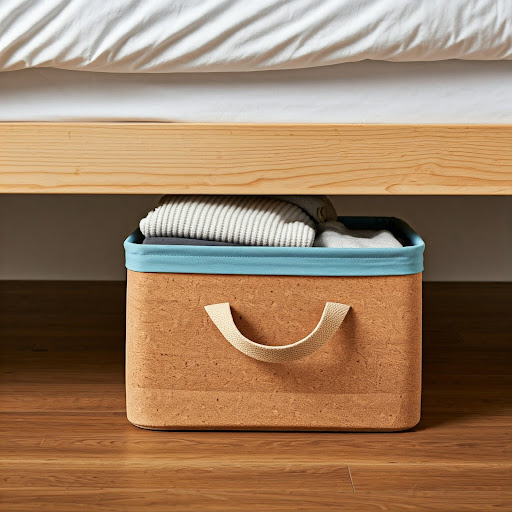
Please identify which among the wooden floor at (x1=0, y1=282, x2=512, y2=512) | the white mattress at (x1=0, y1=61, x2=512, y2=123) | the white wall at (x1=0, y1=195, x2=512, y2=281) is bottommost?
the wooden floor at (x1=0, y1=282, x2=512, y2=512)

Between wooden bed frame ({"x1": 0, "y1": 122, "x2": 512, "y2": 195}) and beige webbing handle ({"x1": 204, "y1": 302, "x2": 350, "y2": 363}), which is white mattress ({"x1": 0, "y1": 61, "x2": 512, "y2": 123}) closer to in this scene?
wooden bed frame ({"x1": 0, "y1": 122, "x2": 512, "y2": 195})

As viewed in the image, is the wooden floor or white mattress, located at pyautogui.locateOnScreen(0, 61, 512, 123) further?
white mattress, located at pyautogui.locateOnScreen(0, 61, 512, 123)

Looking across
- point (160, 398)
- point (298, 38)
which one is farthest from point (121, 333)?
point (298, 38)

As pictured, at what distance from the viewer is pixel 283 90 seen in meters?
0.94

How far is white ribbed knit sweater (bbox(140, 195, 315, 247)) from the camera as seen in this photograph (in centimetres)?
Answer: 93

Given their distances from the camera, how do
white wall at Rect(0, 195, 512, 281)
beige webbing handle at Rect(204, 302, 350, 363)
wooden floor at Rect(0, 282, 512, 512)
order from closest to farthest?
wooden floor at Rect(0, 282, 512, 512), beige webbing handle at Rect(204, 302, 350, 363), white wall at Rect(0, 195, 512, 281)

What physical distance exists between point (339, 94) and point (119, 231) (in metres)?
0.91

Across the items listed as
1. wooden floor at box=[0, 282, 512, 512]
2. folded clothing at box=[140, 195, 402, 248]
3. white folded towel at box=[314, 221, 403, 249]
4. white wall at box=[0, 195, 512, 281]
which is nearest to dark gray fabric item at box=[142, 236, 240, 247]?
folded clothing at box=[140, 195, 402, 248]

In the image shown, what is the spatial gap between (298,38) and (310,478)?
51 cm

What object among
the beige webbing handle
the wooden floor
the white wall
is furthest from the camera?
the white wall

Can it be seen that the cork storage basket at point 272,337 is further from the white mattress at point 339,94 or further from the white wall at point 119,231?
the white wall at point 119,231

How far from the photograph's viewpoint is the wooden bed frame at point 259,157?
920mm

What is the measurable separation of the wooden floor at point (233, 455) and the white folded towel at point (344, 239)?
0.24 m

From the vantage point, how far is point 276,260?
2.96 ft
